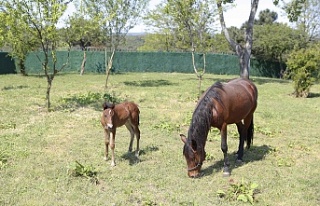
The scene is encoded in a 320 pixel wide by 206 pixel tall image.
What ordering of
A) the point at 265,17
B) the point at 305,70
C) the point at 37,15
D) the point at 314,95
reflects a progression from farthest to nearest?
the point at 265,17
the point at 314,95
the point at 305,70
the point at 37,15

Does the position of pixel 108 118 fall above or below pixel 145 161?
above

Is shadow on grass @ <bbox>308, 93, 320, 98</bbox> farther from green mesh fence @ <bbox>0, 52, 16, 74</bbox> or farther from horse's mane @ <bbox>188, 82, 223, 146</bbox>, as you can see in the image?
green mesh fence @ <bbox>0, 52, 16, 74</bbox>

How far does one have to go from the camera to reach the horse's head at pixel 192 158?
20.4 ft

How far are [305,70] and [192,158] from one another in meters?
12.8

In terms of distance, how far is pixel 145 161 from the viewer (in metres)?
7.34

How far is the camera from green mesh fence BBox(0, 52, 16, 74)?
88.0ft

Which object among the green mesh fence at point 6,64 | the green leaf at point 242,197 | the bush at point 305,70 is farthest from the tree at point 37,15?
the green mesh fence at point 6,64

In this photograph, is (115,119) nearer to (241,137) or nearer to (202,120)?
(202,120)

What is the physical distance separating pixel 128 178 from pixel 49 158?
1972 millimetres

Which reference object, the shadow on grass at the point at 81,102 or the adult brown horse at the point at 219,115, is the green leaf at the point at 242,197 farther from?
the shadow on grass at the point at 81,102

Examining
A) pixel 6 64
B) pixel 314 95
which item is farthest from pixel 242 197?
pixel 6 64

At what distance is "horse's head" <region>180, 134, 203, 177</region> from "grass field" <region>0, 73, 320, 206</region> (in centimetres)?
17

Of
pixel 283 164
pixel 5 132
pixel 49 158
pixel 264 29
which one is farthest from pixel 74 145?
pixel 264 29

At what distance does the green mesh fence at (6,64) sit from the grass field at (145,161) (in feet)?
50.1
